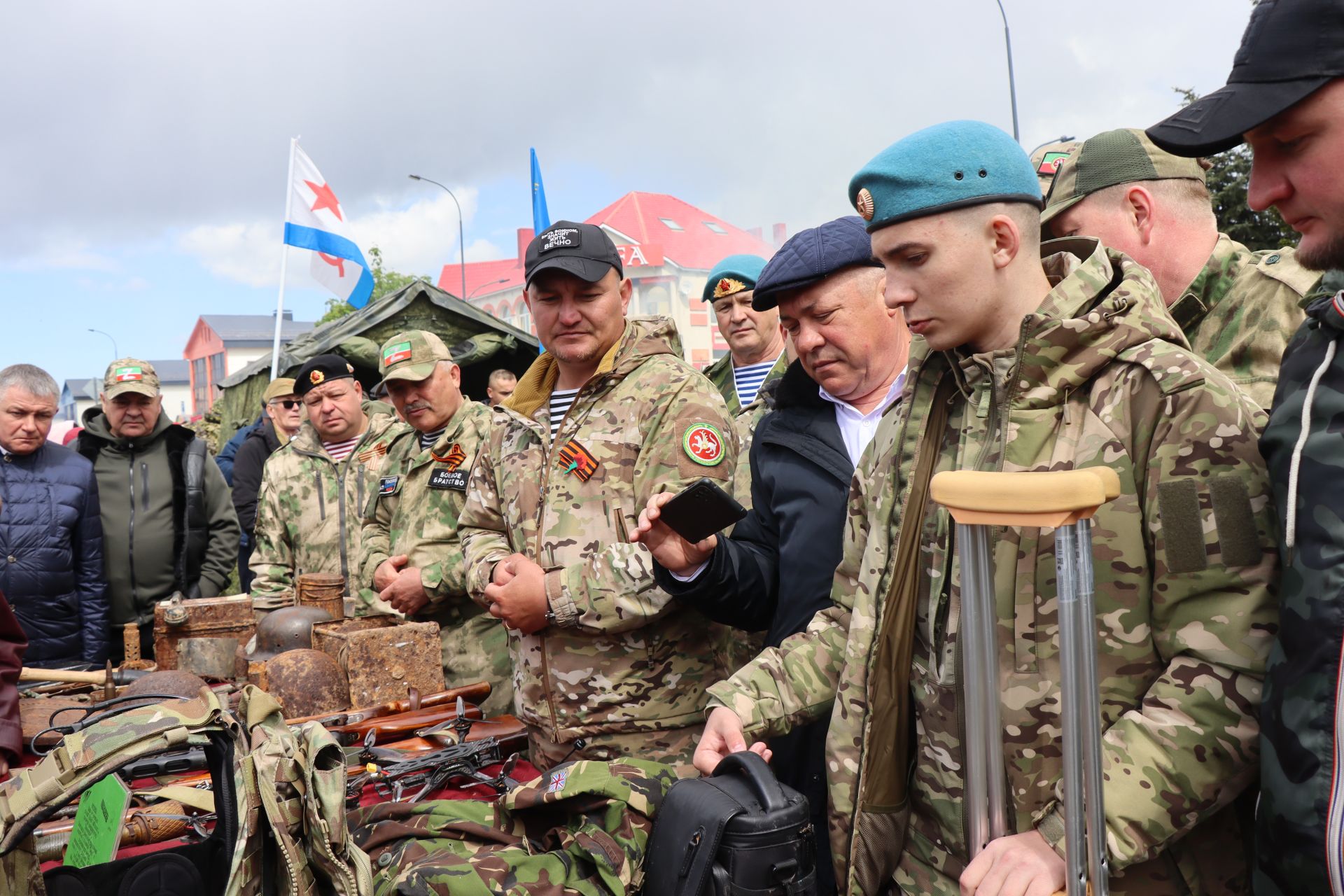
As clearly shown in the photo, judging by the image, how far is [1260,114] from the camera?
1.23m

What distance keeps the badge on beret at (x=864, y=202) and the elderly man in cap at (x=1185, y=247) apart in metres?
1.09

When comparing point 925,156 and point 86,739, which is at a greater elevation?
point 925,156

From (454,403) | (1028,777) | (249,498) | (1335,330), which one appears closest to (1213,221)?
(1335,330)

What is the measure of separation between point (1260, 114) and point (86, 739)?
209 centimetres

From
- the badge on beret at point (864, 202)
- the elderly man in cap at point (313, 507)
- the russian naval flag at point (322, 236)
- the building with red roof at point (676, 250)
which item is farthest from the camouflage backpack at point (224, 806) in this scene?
the building with red roof at point (676, 250)

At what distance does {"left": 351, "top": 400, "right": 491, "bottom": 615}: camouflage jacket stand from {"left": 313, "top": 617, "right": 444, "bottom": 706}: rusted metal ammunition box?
280 millimetres

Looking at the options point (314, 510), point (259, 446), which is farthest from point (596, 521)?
point (259, 446)

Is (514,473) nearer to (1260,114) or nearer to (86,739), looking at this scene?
(86,739)

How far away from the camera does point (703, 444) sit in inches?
112

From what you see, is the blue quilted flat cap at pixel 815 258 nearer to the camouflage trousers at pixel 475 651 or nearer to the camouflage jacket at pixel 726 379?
the camouflage trousers at pixel 475 651

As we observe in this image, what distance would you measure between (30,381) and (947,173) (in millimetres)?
4765

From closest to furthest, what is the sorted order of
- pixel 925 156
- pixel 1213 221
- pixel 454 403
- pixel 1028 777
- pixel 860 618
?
1. pixel 1028 777
2. pixel 925 156
3. pixel 860 618
4. pixel 1213 221
5. pixel 454 403

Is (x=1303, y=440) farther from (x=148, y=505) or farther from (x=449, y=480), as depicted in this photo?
(x=148, y=505)

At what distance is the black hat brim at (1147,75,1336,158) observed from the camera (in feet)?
4.00
